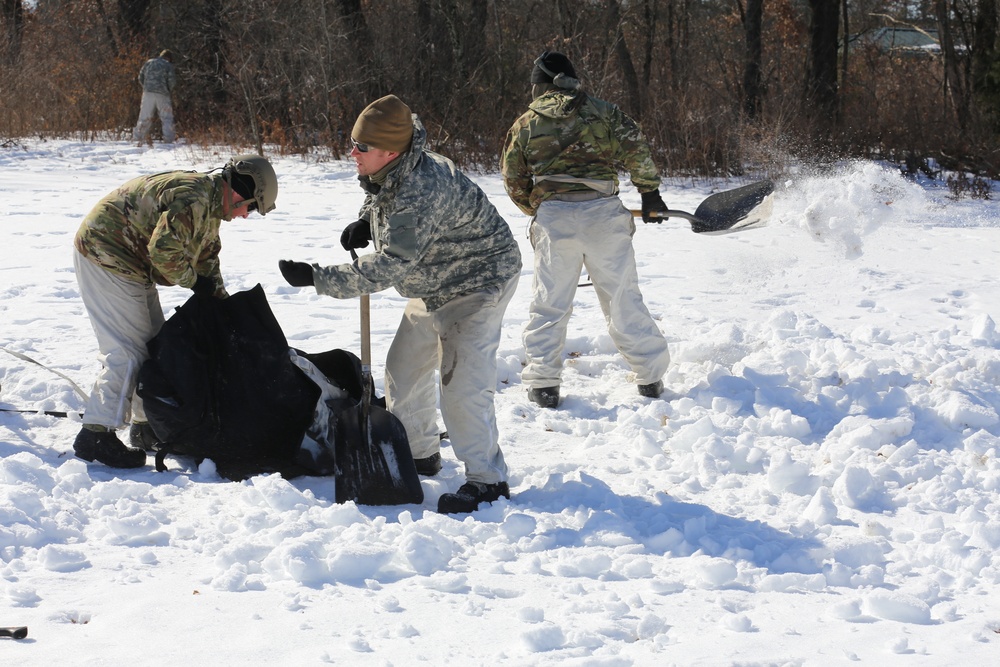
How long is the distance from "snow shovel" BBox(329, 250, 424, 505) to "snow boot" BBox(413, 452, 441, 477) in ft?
1.25

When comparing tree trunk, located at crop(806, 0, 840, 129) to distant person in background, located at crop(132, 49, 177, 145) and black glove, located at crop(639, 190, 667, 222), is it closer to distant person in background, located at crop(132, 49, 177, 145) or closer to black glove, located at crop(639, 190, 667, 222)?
black glove, located at crop(639, 190, 667, 222)

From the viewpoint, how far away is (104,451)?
14.5 ft

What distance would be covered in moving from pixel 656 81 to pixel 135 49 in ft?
30.6

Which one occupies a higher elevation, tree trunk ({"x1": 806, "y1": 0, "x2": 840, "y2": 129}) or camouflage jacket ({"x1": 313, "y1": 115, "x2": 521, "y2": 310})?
tree trunk ({"x1": 806, "y1": 0, "x2": 840, "y2": 129})

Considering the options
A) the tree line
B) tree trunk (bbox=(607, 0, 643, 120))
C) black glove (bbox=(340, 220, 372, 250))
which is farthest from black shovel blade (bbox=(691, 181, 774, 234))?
tree trunk (bbox=(607, 0, 643, 120))

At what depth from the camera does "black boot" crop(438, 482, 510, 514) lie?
4129 mm

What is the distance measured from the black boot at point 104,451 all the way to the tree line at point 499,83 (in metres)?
9.38

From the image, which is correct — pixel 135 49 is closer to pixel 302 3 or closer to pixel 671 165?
pixel 302 3

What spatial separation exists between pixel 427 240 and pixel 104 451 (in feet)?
5.64

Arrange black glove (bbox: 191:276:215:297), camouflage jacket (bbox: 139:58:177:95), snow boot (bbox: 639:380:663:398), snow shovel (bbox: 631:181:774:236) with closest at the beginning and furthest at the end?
black glove (bbox: 191:276:215:297) → snow boot (bbox: 639:380:663:398) → snow shovel (bbox: 631:181:774:236) → camouflage jacket (bbox: 139:58:177:95)

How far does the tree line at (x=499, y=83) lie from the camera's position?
12766 mm

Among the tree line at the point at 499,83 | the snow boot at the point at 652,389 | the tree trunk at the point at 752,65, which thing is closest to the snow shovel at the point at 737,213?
the snow boot at the point at 652,389

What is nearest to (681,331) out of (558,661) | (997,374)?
(997,374)

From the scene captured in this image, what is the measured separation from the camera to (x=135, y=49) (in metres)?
18.2
